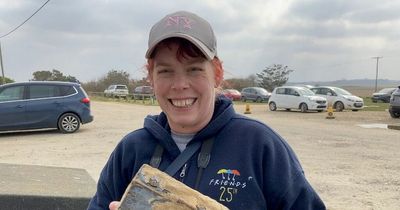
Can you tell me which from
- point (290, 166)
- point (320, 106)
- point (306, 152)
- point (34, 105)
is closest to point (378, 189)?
point (306, 152)

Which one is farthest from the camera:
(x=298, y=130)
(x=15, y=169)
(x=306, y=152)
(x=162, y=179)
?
(x=298, y=130)

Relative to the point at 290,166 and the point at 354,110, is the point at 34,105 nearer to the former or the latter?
the point at 290,166

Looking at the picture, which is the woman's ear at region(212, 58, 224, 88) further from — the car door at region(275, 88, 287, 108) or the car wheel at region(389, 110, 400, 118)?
the car door at region(275, 88, 287, 108)

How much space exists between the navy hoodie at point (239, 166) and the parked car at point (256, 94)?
37099mm

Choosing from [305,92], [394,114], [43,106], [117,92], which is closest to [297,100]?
[305,92]

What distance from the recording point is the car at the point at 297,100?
24438 mm

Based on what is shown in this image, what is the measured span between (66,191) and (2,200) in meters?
0.49

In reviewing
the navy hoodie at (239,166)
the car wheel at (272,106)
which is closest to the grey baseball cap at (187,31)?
the navy hoodie at (239,166)

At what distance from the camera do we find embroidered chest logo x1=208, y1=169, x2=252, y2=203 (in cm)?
153

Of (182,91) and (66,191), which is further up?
(182,91)

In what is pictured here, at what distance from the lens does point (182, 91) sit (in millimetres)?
1630

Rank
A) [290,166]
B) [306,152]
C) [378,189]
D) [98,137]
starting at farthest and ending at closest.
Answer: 1. [98,137]
2. [306,152]
3. [378,189]
4. [290,166]

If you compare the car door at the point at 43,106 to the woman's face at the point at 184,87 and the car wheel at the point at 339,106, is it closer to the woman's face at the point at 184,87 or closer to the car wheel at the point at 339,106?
the woman's face at the point at 184,87

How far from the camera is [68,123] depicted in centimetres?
1369
